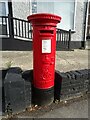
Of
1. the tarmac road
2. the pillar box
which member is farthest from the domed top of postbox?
the tarmac road

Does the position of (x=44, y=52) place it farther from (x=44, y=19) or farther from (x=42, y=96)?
(x=42, y=96)

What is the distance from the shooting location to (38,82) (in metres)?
3.20

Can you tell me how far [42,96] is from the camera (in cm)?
326

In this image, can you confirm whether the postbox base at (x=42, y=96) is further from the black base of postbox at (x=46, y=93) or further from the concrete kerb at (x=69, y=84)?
the concrete kerb at (x=69, y=84)

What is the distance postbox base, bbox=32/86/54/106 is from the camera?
3234 millimetres

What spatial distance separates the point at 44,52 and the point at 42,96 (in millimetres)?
838

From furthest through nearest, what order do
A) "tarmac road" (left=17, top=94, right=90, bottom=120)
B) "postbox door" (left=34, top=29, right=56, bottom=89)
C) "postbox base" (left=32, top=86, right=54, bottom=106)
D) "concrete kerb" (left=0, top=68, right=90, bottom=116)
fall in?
"concrete kerb" (left=0, top=68, right=90, bottom=116), "postbox base" (left=32, top=86, right=54, bottom=106), "tarmac road" (left=17, top=94, right=90, bottom=120), "postbox door" (left=34, top=29, right=56, bottom=89)

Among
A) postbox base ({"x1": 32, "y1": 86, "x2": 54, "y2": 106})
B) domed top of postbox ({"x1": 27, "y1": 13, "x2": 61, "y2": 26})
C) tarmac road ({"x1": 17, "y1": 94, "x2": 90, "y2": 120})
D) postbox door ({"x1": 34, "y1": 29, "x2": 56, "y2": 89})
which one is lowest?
tarmac road ({"x1": 17, "y1": 94, "x2": 90, "y2": 120})

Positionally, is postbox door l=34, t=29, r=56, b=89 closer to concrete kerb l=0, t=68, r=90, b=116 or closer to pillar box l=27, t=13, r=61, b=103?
pillar box l=27, t=13, r=61, b=103

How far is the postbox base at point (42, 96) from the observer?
10.6 ft

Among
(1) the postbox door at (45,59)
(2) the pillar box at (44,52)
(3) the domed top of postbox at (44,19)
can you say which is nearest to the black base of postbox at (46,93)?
(2) the pillar box at (44,52)

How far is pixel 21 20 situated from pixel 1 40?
1.28m

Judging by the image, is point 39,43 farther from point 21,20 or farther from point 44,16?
point 21,20

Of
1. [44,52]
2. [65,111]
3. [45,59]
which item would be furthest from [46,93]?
[44,52]
